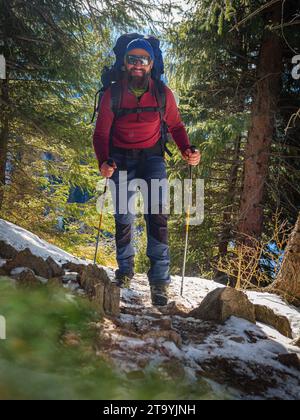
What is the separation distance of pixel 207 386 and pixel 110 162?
8.73 ft

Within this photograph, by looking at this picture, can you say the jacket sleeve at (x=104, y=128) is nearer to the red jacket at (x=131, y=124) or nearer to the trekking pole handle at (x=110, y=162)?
the red jacket at (x=131, y=124)

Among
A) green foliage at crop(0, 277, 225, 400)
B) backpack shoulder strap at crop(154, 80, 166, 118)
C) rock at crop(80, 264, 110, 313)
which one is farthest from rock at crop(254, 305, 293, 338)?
backpack shoulder strap at crop(154, 80, 166, 118)

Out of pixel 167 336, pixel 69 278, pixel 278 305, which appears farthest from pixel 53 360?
pixel 278 305

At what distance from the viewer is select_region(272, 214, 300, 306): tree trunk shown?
4.79 metres

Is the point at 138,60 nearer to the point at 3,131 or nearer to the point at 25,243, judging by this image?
the point at 25,243

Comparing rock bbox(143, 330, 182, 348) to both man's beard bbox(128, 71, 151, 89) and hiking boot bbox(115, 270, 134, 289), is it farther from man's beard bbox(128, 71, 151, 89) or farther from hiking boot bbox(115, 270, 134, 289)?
man's beard bbox(128, 71, 151, 89)

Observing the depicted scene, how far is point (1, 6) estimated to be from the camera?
587cm

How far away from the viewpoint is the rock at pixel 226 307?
3.10 meters

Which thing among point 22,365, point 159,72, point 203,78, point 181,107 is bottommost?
point 22,365

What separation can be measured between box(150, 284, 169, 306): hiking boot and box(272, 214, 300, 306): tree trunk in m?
1.99

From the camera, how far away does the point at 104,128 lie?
402 centimetres

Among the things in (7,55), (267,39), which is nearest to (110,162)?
(7,55)

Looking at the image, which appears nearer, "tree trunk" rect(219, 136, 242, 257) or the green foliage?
the green foliage
